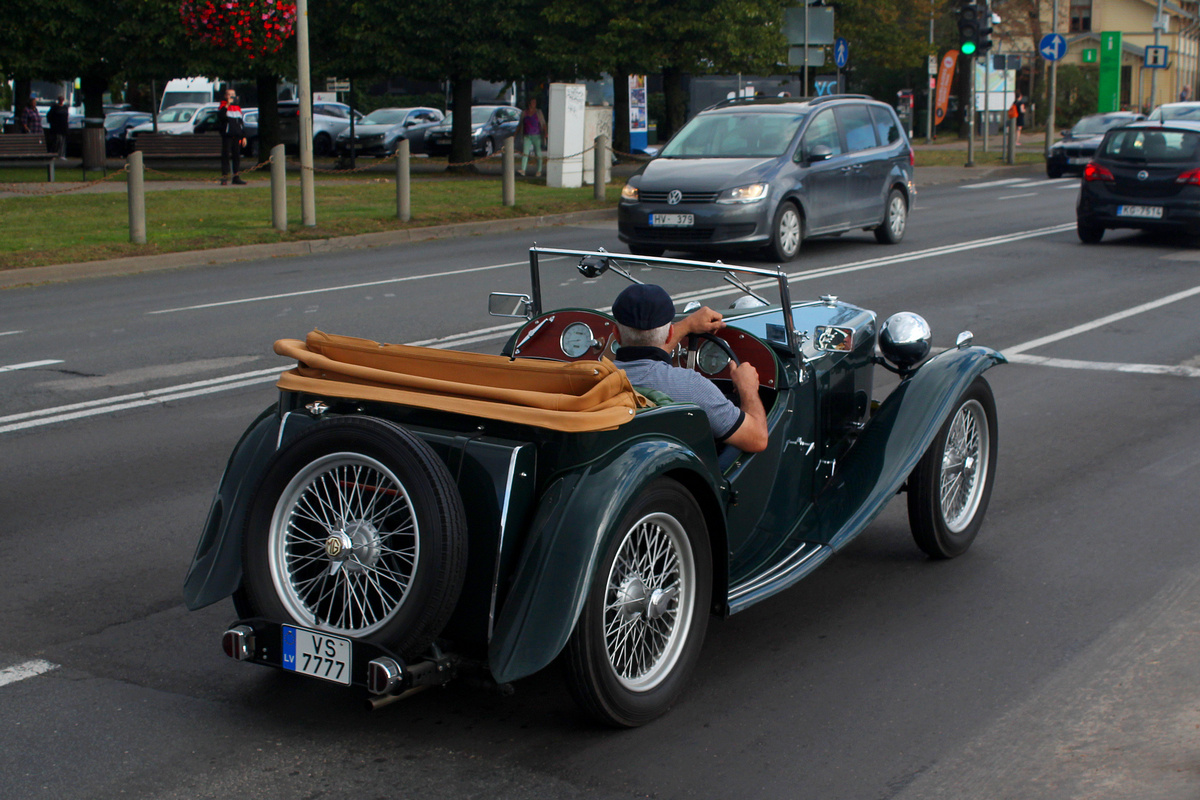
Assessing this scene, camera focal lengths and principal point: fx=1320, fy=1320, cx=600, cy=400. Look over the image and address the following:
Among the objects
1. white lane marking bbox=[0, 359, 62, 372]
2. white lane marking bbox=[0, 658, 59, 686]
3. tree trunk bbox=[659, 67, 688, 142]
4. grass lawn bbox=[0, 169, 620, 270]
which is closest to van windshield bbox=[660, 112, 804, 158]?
grass lawn bbox=[0, 169, 620, 270]

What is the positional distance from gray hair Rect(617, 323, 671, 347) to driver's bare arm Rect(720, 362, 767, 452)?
0.30 m

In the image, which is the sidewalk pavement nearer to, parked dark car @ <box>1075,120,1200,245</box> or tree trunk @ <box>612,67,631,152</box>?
tree trunk @ <box>612,67,631,152</box>

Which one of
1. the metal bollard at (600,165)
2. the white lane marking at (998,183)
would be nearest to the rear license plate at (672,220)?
A: the metal bollard at (600,165)

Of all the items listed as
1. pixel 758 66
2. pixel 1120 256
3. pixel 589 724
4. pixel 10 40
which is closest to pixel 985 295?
pixel 1120 256

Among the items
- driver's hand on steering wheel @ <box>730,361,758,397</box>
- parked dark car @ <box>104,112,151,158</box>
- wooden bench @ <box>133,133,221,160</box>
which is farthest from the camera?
parked dark car @ <box>104,112,151,158</box>

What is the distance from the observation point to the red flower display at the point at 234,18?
25.5 metres

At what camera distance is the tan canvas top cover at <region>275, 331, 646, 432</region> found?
12.1ft

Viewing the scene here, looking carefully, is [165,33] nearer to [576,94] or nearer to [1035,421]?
[576,94]

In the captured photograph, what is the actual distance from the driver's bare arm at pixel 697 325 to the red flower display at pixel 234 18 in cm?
2212

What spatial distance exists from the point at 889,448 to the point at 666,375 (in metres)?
1.20

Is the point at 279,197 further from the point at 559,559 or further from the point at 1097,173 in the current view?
the point at 559,559

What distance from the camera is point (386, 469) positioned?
143 inches

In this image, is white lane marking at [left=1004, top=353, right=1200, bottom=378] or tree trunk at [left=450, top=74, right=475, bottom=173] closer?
white lane marking at [left=1004, top=353, right=1200, bottom=378]

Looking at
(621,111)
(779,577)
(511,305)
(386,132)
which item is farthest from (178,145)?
(779,577)
